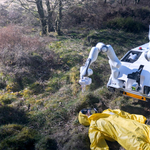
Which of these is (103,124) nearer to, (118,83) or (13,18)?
(118,83)

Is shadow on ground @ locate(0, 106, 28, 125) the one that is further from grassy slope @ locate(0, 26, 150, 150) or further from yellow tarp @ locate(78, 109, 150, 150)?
yellow tarp @ locate(78, 109, 150, 150)

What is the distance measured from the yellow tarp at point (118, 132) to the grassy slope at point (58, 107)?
0.40 m

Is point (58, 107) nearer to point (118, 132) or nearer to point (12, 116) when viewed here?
point (12, 116)

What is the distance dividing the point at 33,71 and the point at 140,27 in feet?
32.4

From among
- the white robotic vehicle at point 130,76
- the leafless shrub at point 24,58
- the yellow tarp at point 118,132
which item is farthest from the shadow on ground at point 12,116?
the white robotic vehicle at point 130,76

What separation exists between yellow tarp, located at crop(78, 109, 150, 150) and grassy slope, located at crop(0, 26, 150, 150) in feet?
1.31

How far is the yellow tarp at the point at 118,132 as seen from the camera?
3203 millimetres

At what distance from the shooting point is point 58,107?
5262 mm

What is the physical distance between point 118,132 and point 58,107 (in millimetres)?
2416

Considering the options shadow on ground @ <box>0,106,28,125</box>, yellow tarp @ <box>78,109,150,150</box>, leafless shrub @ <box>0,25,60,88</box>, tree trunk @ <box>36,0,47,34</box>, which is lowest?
shadow on ground @ <box>0,106,28,125</box>

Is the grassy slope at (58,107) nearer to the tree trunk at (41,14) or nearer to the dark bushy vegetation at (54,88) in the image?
the dark bushy vegetation at (54,88)

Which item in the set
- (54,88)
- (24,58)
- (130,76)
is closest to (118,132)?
(130,76)

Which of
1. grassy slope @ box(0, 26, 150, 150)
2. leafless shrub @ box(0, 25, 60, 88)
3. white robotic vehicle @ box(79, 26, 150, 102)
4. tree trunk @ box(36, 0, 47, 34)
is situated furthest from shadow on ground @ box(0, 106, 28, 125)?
tree trunk @ box(36, 0, 47, 34)

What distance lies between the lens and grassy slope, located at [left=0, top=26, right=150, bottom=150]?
394 cm
